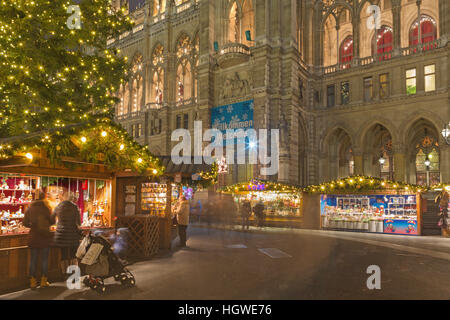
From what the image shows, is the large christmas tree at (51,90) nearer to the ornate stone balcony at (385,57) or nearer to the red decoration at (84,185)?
the red decoration at (84,185)

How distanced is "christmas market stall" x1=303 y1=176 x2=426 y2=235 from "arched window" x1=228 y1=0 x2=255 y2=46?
19601 mm

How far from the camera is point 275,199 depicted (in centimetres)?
2211

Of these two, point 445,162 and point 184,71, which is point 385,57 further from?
point 184,71

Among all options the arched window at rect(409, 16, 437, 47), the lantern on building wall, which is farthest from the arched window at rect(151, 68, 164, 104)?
the arched window at rect(409, 16, 437, 47)

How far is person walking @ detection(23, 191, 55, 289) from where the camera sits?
23.6 ft

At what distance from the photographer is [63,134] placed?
7.86m

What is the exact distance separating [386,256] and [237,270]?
551cm

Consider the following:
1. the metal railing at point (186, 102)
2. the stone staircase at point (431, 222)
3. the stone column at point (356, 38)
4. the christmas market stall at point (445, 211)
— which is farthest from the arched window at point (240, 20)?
the christmas market stall at point (445, 211)

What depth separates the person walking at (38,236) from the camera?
7.19 meters

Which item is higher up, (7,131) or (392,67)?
(392,67)

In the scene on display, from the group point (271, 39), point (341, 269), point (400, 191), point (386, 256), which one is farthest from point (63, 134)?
point (271, 39)

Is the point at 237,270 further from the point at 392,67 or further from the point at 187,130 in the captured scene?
the point at 187,130

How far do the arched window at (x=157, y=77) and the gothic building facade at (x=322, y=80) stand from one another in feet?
4.99

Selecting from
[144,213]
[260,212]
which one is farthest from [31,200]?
[260,212]
